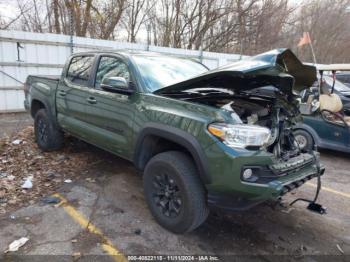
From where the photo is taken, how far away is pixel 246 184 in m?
2.46

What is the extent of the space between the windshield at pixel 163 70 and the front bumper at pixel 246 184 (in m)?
1.37

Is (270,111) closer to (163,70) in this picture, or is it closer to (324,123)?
(163,70)

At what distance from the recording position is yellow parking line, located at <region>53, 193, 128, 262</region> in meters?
2.66

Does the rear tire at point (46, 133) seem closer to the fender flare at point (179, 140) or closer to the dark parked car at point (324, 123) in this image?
the fender flare at point (179, 140)

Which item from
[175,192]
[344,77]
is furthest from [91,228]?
[344,77]

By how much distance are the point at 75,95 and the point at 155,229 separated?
2422 millimetres

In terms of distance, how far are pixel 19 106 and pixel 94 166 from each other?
5.08 meters

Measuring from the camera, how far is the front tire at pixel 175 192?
2733mm

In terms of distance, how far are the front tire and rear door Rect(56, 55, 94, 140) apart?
1.61 metres

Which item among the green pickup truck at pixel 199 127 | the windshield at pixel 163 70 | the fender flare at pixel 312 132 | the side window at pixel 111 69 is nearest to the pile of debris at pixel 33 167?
the green pickup truck at pixel 199 127

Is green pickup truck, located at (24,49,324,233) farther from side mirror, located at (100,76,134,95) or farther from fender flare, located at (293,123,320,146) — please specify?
fender flare, located at (293,123,320,146)

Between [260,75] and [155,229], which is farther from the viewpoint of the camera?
[155,229]

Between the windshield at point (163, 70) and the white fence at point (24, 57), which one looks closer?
the windshield at point (163, 70)

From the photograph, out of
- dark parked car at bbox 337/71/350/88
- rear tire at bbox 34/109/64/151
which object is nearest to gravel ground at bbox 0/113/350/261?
rear tire at bbox 34/109/64/151
